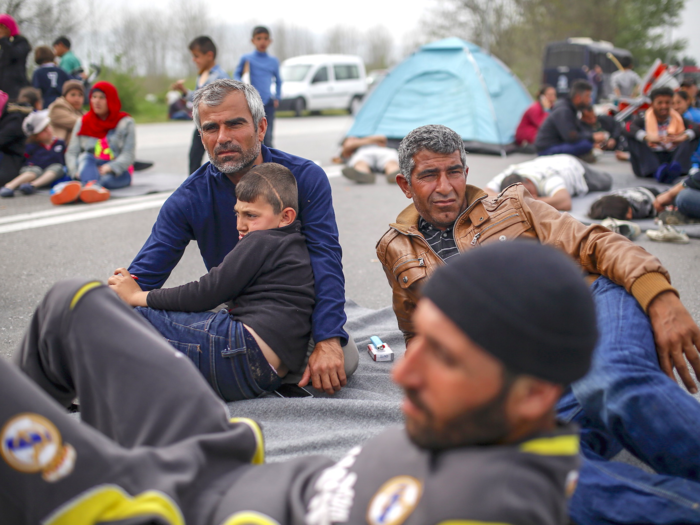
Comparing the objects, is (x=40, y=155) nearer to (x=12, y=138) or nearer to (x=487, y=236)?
(x=12, y=138)

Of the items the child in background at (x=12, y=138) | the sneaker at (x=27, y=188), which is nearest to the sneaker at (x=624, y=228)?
the sneaker at (x=27, y=188)

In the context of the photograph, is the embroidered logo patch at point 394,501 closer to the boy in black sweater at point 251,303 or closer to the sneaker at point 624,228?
the boy in black sweater at point 251,303

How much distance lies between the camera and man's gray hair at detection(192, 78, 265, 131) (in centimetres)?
279

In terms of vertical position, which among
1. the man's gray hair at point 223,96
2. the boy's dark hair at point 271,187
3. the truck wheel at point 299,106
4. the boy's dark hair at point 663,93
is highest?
the man's gray hair at point 223,96

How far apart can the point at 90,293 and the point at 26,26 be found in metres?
22.2

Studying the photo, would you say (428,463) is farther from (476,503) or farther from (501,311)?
(501,311)

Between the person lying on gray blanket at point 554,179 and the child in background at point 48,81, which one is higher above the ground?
the child in background at point 48,81

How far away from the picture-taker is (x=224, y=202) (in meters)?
2.82

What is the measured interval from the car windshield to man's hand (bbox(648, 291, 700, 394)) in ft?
73.5

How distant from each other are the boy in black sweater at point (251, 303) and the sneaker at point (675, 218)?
475 centimetres

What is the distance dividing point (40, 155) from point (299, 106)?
15212 millimetres

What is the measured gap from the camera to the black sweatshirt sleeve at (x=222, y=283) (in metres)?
2.36

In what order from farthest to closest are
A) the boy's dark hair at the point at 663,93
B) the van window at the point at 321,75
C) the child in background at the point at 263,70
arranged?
the van window at the point at 321,75
the child in background at the point at 263,70
the boy's dark hair at the point at 663,93

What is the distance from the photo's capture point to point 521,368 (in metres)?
1.05
